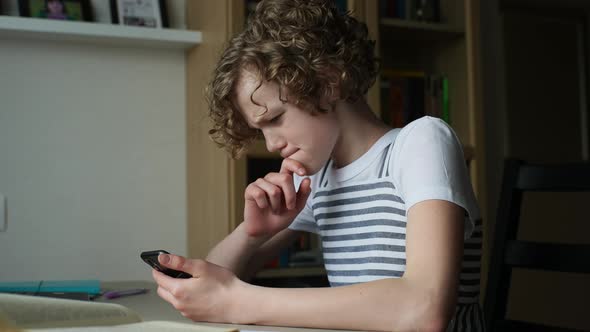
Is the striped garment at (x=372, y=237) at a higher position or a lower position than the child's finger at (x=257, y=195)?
lower

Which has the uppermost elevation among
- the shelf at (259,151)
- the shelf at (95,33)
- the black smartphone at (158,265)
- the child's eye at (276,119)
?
the shelf at (95,33)

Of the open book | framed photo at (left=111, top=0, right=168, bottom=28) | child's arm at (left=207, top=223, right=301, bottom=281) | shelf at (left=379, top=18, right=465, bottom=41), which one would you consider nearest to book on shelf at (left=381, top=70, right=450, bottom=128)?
shelf at (left=379, top=18, right=465, bottom=41)

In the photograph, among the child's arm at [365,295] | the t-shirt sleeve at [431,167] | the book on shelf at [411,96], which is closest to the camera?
the child's arm at [365,295]

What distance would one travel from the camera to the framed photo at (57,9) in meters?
1.98

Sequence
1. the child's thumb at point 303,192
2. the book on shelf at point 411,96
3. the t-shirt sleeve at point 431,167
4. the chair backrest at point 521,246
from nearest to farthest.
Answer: the t-shirt sleeve at point 431,167
the child's thumb at point 303,192
the chair backrest at point 521,246
the book on shelf at point 411,96

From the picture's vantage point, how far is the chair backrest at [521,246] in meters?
1.15

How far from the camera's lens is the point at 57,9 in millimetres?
2023

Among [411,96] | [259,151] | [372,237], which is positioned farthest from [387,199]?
[411,96]

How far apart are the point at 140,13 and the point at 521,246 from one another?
1405mm

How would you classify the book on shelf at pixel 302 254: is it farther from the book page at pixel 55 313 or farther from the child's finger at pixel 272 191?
the book page at pixel 55 313

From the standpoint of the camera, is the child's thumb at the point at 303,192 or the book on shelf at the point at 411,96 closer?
the child's thumb at the point at 303,192

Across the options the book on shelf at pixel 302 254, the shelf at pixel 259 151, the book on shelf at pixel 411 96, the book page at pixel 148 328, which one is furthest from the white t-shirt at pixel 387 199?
the book on shelf at pixel 411 96

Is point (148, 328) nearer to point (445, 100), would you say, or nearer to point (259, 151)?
point (259, 151)

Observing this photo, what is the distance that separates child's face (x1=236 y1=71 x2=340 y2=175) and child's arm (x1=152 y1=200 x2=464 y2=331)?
0.82ft
